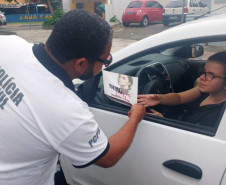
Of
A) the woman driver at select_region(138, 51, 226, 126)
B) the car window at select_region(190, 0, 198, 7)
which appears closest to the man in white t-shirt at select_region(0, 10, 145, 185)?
the woman driver at select_region(138, 51, 226, 126)

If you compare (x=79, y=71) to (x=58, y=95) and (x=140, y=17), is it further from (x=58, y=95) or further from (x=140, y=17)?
(x=140, y=17)

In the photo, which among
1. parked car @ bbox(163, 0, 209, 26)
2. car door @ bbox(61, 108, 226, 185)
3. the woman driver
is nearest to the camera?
car door @ bbox(61, 108, 226, 185)

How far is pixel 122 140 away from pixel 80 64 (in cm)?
46

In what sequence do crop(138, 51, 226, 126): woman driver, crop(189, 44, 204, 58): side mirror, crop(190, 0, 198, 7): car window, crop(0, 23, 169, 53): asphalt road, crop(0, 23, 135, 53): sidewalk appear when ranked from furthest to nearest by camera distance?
crop(190, 0, 198, 7): car window → crop(0, 23, 169, 53): asphalt road → crop(0, 23, 135, 53): sidewalk → crop(189, 44, 204, 58): side mirror → crop(138, 51, 226, 126): woman driver

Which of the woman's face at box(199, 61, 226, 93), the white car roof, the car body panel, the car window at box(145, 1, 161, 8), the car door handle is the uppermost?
the white car roof

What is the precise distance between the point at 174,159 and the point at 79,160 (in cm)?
49

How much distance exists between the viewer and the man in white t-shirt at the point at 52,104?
1105mm

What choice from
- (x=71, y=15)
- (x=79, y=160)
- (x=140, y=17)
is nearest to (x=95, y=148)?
A: (x=79, y=160)

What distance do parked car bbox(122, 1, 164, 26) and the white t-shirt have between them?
17.4m

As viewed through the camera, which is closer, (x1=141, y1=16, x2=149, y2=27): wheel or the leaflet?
the leaflet

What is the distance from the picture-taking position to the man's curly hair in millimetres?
1191

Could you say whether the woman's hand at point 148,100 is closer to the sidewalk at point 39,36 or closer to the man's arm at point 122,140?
the man's arm at point 122,140

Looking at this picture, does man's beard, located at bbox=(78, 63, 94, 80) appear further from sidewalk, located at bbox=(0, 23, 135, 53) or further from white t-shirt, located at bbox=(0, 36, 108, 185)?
sidewalk, located at bbox=(0, 23, 135, 53)

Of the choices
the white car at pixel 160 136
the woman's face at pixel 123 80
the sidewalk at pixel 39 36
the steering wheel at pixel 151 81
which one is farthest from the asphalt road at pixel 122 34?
the woman's face at pixel 123 80
